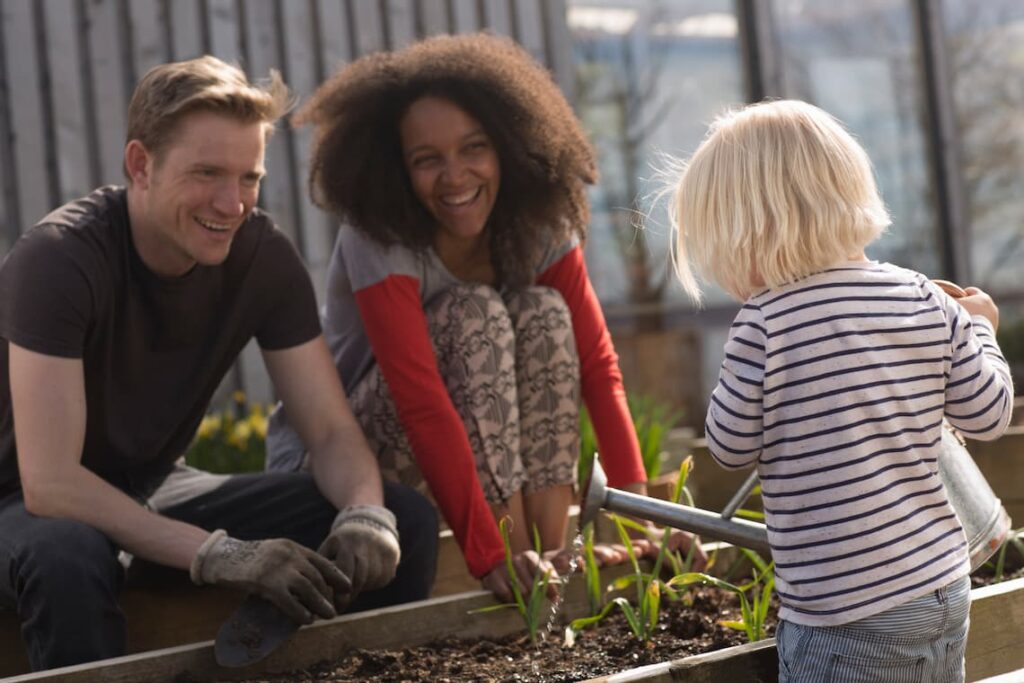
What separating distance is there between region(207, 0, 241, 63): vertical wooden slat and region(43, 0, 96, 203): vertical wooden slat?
0.45 metres

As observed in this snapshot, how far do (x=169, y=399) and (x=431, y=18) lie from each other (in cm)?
274

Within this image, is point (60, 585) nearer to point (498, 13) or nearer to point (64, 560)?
point (64, 560)

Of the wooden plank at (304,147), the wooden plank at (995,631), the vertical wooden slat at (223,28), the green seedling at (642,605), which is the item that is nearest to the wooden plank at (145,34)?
the vertical wooden slat at (223,28)

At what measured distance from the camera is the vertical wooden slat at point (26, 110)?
4156 millimetres

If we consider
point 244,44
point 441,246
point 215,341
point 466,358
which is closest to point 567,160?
point 441,246

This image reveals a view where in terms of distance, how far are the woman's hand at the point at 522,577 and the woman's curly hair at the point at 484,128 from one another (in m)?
0.66

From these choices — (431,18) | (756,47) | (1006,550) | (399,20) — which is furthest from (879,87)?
(1006,550)

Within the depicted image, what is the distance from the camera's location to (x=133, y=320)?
2.26 m

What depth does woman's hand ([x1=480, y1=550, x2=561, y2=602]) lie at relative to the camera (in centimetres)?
215

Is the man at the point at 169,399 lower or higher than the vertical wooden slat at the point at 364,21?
lower

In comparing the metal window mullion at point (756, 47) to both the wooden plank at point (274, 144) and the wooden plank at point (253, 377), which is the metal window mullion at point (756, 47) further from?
the wooden plank at point (253, 377)

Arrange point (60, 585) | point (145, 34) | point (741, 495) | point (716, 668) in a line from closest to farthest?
1. point (716, 668)
2. point (741, 495)
3. point (60, 585)
4. point (145, 34)

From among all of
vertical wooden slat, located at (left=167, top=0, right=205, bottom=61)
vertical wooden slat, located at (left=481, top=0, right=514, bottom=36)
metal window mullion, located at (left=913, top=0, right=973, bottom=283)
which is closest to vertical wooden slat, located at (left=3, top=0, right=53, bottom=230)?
vertical wooden slat, located at (left=167, top=0, right=205, bottom=61)

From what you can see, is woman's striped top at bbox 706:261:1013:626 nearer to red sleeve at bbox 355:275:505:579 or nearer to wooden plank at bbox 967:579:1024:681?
wooden plank at bbox 967:579:1024:681
